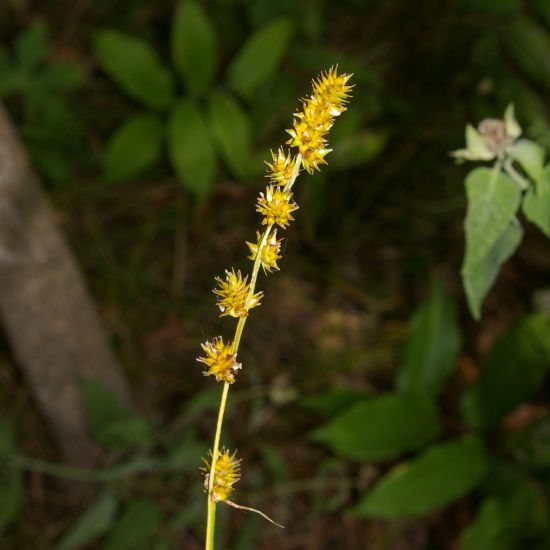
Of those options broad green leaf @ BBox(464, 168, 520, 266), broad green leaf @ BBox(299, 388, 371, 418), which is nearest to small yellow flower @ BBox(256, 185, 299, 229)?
broad green leaf @ BBox(464, 168, 520, 266)

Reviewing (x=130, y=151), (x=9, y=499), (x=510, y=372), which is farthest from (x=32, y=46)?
(x=510, y=372)

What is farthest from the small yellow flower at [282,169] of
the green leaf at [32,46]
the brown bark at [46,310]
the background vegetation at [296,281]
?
the green leaf at [32,46]

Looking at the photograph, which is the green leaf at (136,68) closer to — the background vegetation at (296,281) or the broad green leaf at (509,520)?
the background vegetation at (296,281)

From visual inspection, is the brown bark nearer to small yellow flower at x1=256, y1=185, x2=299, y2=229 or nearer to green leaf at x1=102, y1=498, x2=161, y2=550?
green leaf at x1=102, y1=498, x2=161, y2=550

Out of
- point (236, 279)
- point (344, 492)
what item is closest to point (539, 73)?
point (344, 492)

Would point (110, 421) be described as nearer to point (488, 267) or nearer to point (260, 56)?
point (260, 56)
